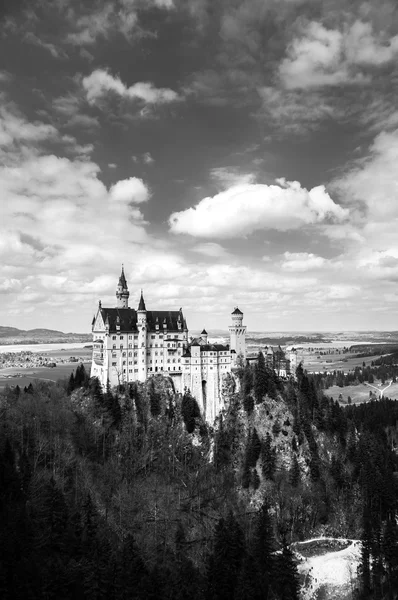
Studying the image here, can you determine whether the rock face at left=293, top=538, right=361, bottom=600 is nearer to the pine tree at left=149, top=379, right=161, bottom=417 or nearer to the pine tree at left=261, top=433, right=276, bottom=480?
the pine tree at left=261, top=433, right=276, bottom=480

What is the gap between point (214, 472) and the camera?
96125mm

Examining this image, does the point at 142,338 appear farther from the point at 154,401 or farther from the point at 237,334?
the point at 237,334

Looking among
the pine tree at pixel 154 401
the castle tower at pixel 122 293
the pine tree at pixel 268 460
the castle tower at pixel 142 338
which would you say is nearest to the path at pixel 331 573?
the pine tree at pixel 268 460

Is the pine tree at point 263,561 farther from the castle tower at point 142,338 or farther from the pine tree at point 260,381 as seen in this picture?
the castle tower at point 142,338

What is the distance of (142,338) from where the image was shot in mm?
106562

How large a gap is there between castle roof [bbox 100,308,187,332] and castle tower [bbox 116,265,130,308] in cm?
566

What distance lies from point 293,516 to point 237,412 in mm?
25327

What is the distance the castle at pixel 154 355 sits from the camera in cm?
10350

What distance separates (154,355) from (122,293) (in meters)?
20.8

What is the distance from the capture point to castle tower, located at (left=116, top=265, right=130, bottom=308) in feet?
381

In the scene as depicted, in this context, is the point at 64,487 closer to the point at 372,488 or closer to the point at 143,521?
the point at 143,521

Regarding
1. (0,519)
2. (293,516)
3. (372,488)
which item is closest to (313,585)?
(293,516)

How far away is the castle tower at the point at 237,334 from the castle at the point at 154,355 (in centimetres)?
27

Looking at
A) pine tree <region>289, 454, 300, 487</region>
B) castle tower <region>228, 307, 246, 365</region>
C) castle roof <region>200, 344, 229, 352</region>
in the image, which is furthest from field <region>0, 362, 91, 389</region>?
pine tree <region>289, 454, 300, 487</region>
